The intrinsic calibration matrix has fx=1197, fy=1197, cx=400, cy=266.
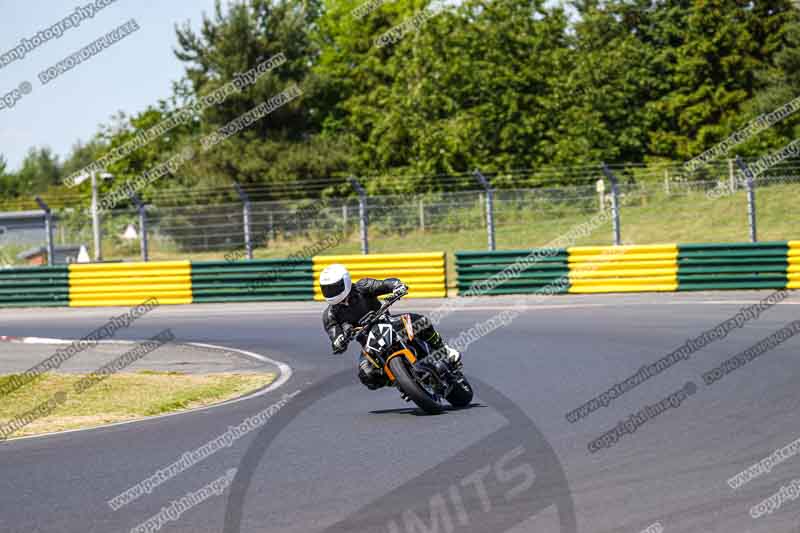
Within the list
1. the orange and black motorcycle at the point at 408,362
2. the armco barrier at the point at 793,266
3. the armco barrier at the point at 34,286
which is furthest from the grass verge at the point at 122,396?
the armco barrier at the point at 34,286

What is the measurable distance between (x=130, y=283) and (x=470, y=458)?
1918 cm

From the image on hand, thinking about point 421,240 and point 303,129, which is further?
point 303,129

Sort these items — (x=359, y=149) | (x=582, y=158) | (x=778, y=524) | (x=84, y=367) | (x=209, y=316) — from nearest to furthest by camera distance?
1. (x=778, y=524)
2. (x=84, y=367)
3. (x=209, y=316)
4. (x=582, y=158)
5. (x=359, y=149)

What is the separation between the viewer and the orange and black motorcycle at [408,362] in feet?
32.2

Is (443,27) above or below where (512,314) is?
above

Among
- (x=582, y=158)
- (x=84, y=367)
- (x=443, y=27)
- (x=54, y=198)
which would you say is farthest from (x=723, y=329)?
(x=54, y=198)

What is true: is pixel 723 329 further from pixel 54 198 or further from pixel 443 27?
pixel 54 198

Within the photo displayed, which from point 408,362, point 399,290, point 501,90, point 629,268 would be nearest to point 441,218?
point 629,268

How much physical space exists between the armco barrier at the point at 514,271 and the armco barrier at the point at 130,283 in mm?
6082

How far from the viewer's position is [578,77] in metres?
51.0

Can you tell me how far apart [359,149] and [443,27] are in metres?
6.94

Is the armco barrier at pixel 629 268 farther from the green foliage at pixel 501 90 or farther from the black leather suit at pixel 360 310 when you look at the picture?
the green foliage at pixel 501 90

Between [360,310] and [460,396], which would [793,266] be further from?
[360,310]

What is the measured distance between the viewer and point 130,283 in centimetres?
2589
